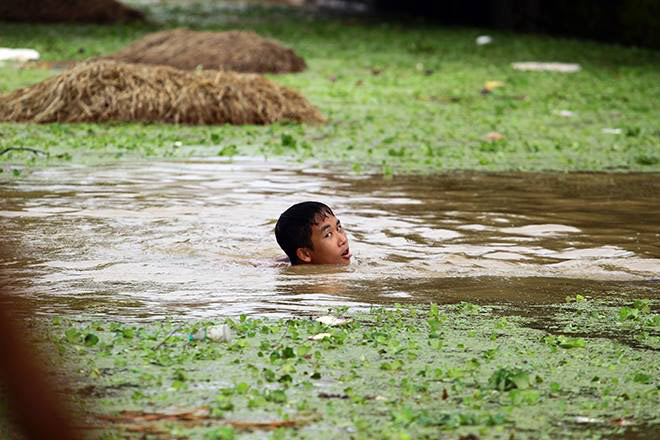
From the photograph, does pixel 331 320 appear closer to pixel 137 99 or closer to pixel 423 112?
pixel 137 99

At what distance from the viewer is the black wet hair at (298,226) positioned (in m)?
7.00

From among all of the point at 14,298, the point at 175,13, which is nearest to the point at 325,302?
the point at 14,298

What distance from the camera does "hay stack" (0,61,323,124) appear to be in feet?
43.9

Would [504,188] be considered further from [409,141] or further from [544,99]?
[544,99]

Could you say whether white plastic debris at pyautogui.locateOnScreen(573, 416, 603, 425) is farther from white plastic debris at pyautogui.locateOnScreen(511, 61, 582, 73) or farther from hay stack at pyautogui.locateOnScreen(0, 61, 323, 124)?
white plastic debris at pyautogui.locateOnScreen(511, 61, 582, 73)

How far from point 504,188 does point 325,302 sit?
449 centimetres

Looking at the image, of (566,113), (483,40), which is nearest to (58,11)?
(483,40)

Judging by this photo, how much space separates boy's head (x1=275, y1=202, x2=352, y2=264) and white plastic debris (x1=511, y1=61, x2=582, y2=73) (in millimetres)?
15442

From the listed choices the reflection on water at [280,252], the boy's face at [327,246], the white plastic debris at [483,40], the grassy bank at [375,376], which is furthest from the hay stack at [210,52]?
the grassy bank at [375,376]

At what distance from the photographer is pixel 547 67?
2244 centimetres

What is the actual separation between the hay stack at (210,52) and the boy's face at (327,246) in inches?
459

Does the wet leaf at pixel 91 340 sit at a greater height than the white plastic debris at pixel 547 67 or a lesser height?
lesser

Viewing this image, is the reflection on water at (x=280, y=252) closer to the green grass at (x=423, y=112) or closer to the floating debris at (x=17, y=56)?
the green grass at (x=423, y=112)

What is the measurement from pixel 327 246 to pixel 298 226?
241mm
